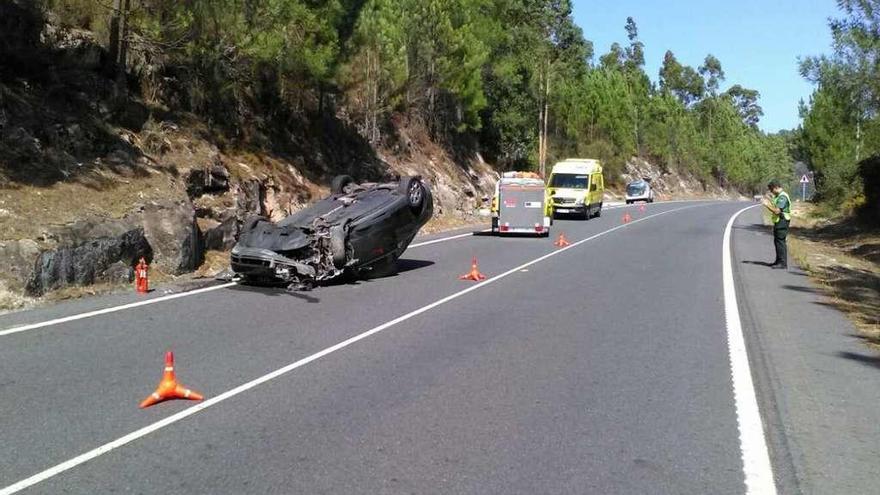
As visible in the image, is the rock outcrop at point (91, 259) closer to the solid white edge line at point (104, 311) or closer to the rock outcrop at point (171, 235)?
the rock outcrop at point (171, 235)

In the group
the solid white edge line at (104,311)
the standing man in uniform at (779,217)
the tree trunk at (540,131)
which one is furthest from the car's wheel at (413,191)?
the tree trunk at (540,131)

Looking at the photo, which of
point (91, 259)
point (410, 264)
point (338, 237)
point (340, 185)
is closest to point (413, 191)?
point (340, 185)

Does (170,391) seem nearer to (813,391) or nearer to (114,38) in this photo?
(813,391)

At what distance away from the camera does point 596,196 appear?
38.2 metres

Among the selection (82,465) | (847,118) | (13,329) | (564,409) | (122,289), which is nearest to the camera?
(82,465)

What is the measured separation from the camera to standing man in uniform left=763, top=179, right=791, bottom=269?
1723 cm

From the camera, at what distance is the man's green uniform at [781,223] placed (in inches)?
677

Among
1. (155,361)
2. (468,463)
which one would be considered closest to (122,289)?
(155,361)

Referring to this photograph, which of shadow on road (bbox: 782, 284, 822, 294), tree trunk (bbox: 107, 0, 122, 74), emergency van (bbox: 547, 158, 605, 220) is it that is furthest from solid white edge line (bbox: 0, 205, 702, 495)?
emergency van (bbox: 547, 158, 605, 220)

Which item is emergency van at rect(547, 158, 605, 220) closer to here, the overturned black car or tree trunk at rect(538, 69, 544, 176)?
tree trunk at rect(538, 69, 544, 176)

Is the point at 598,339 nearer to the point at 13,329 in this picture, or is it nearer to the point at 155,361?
the point at 155,361

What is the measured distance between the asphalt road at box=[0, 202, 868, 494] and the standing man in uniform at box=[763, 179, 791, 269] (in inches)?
223

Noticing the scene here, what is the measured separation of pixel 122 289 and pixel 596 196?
28.6 metres

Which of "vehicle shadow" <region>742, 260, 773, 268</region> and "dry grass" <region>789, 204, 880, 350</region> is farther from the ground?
"vehicle shadow" <region>742, 260, 773, 268</region>
